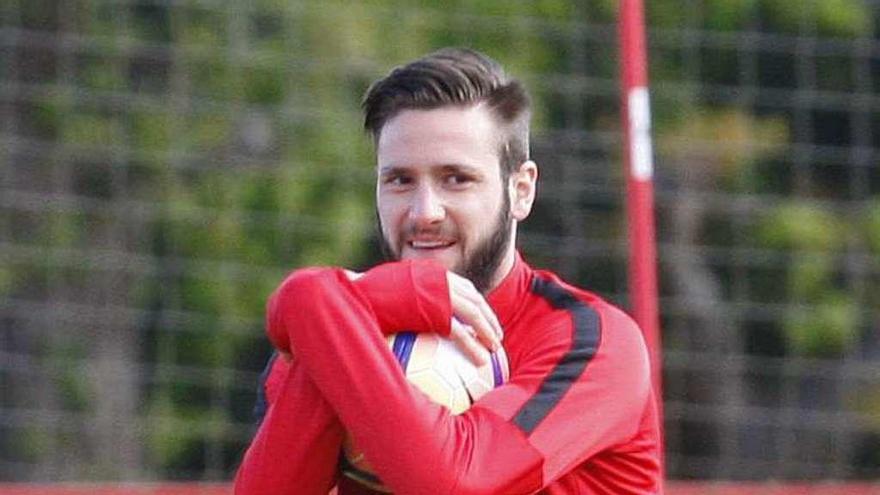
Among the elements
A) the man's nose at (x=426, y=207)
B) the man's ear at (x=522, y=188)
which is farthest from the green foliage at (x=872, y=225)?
the man's nose at (x=426, y=207)

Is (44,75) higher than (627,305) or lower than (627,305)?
higher

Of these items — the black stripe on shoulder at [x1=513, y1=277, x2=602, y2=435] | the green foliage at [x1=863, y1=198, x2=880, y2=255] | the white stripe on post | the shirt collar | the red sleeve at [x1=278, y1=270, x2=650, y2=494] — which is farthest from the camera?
the green foliage at [x1=863, y1=198, x2=880, y2=255]

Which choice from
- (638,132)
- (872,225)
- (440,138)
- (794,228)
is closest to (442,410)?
(440,138)

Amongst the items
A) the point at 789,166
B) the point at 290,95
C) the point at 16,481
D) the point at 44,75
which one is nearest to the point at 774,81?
the point at 789,166

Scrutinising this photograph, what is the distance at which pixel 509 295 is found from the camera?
3307mm

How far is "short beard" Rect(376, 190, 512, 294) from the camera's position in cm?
326

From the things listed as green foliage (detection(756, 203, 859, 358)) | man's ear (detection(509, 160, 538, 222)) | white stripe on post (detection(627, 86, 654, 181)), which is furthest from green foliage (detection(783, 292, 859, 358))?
man's ear (detection(509, 160, 538, 222))

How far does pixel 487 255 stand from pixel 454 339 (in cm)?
18

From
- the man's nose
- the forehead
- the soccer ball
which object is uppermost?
the forehead

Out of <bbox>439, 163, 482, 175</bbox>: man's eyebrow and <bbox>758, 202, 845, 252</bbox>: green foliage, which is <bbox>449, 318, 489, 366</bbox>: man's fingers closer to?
<bbox>439, 163, 482, 175</bbox>: man's eyebrow

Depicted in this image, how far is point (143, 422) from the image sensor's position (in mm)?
7367

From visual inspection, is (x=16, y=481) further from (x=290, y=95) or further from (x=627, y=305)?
(x=627, y=305)

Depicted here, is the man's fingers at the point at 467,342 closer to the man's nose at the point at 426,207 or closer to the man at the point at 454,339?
the man at the point at 454,339

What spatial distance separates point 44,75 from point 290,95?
2.30 feet
